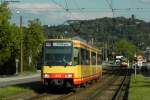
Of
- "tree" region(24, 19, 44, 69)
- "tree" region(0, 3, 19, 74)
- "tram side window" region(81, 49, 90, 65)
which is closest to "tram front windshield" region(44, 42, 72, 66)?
"tram side window" region(81, 49, 90, 65)

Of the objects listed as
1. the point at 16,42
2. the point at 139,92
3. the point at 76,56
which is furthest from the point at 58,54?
the point at 16,42

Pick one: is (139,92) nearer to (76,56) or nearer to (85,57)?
(76,56)

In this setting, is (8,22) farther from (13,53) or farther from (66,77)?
(66,77)

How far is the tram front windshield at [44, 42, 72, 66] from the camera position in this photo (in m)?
31.5

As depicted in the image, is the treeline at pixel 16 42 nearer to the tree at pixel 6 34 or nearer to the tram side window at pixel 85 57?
the tree at pixel 6 34

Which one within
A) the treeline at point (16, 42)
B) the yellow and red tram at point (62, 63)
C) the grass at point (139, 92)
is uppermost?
the treeline at point (16, 42)

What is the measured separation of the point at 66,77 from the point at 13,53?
135 feet

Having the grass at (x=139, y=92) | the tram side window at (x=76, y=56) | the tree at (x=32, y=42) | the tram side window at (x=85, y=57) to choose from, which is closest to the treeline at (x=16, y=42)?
the tree at (x=32, y=42)

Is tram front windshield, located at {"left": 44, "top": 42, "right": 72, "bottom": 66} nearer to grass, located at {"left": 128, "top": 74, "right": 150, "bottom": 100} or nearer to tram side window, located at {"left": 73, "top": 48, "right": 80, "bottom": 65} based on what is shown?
tram side window, located at {"left": 73, "top": 48, "right": 80, "bottom": 65}

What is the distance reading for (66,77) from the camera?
31.4 metres

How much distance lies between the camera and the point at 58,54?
31828 mm

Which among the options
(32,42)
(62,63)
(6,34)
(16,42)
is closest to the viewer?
(62,63)

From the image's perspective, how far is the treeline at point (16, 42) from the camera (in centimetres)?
6575

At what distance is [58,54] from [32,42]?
49.3 meters
